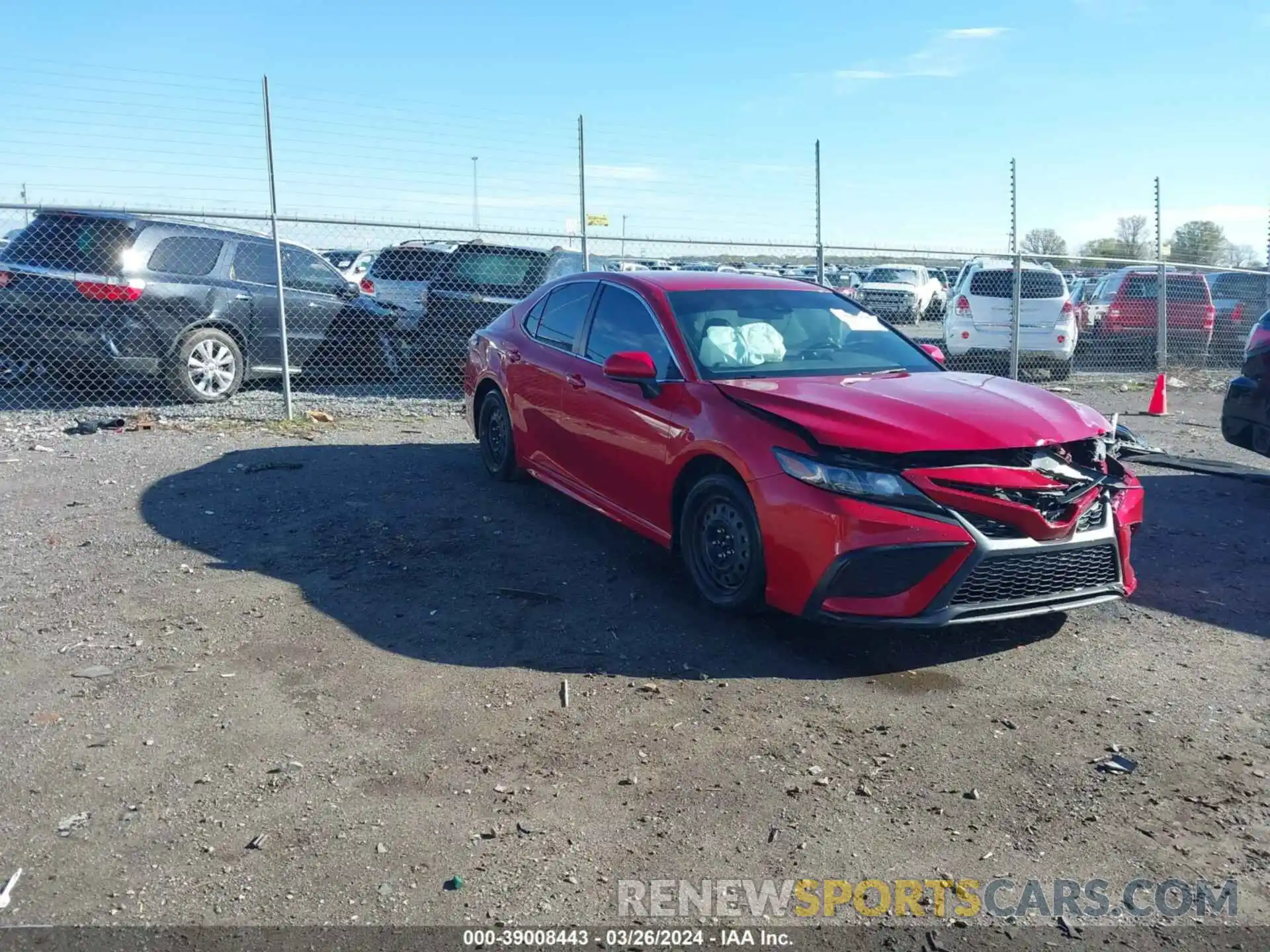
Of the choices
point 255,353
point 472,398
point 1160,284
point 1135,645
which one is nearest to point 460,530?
point 472,398

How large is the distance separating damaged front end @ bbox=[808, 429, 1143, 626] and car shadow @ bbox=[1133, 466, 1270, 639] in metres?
1.11

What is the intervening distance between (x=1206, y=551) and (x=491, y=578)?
427 centimetres

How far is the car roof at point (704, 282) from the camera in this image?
616 cm

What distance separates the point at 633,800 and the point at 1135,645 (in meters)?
2.69

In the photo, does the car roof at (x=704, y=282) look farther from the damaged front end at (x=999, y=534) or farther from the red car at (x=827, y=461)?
the damaged front end at (x=999, y=534)

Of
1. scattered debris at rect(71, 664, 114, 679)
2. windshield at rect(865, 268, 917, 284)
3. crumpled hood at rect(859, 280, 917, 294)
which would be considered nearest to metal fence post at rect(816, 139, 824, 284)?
scattered debris at rect(71, 664, 114, 679)

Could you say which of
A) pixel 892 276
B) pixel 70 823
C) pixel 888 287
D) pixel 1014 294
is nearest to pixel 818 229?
pixel 1014 294

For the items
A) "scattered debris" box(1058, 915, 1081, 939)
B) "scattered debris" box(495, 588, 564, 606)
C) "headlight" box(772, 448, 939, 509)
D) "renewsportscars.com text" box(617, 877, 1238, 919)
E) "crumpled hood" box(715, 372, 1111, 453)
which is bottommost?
"scattered debris" box(1058, 915, 1081, 939)

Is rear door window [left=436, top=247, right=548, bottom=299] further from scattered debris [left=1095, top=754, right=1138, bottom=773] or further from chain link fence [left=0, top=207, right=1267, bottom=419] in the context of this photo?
scattered debris [left=1095, top=754, right=1138, bottom=773]

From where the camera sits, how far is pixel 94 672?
441 cm

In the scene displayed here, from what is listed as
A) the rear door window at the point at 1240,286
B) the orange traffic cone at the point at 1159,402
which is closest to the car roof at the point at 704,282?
the orange traffic cone at the point at 1159,402

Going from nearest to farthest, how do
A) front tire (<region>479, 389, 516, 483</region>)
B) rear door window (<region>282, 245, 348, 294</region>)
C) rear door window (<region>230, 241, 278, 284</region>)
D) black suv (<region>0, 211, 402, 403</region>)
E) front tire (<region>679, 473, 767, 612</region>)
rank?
1. front tire (<region>679, 473, 767, 612</region>)
2. front tire (<region>479, 389, 516, 483</region>)
3. black suv (<region>0, 211, 402, 403</region>)
4. rear door window (<region>230, 241, 278, 284</region>)
5. rear door window (<region>282, 245, 348, 294</region>)

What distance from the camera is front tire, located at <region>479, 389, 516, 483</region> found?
7477 millimetres

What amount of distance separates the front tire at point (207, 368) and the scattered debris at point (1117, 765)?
9029mm
